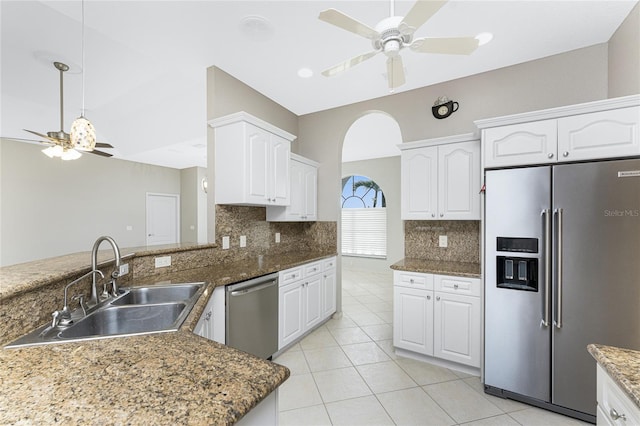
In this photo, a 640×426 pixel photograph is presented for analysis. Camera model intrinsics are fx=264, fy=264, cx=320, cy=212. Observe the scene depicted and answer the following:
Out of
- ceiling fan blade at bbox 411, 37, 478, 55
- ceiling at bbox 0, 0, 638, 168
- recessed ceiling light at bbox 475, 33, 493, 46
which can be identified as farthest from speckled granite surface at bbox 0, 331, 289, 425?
recessed ceiling light at bbox 475, 33, 493, 46

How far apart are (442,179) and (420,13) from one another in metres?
1.68

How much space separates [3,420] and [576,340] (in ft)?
9.20

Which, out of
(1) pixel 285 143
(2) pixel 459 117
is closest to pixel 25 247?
(1) pixel 285 143

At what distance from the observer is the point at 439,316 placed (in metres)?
2.46

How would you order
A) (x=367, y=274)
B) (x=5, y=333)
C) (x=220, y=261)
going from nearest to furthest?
(x=5, y=333)
(x=220, y=261)
(x=367, y=274)

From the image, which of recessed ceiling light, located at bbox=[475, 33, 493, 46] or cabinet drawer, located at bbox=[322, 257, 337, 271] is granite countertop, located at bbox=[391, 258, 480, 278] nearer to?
cabinet drawer, located at bbox=[322, 257, 337, 271]

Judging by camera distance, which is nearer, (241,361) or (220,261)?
(241,361)

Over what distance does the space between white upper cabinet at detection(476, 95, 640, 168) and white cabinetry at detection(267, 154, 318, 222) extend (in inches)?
80.8

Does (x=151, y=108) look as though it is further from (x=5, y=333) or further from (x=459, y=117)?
(x=459, y=117)

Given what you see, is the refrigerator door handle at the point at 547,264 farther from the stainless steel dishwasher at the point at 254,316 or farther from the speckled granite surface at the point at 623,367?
the stainless steel dishwasher at the point at 254,316

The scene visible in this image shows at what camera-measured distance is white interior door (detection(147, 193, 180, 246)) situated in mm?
7375

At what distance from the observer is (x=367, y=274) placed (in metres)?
6.53

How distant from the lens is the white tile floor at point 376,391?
1.85 m

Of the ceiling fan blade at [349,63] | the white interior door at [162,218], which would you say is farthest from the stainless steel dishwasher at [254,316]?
the white interior door at [162,218]
